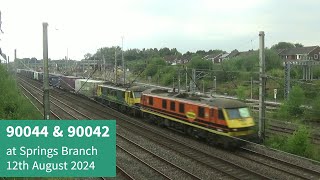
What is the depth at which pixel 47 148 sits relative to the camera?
530 cm

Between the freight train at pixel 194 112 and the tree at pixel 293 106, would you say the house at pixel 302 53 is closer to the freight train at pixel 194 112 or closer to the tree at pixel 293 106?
the tree at pixel 293 106

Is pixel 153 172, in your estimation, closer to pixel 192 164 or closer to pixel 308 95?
pixel 192 164

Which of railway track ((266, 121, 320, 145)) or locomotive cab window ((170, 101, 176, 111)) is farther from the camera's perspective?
locomotive cab window ((170, 101, 176, 111))

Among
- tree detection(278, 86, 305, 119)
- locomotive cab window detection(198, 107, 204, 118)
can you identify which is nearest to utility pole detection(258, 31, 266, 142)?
locomotive cab window detection(198, 107, 204, 118)

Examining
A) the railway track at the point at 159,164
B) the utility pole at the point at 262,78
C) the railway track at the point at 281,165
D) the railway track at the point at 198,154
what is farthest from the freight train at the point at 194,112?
the railway track at the point at 159,164

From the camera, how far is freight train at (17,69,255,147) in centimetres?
2000

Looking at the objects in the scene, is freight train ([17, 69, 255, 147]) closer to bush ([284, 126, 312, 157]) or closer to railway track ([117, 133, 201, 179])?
bush ([284, 126, 312, 157])

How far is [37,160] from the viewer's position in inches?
208

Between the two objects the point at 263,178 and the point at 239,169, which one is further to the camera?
the point at 239,169

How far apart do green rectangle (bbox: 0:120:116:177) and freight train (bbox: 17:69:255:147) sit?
15085mm

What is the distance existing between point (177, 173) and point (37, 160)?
11.3 metres

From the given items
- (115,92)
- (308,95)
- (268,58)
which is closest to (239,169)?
(115,92)

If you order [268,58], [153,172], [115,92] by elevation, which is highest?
[268,58]

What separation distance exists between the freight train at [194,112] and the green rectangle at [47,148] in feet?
49.5
